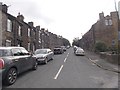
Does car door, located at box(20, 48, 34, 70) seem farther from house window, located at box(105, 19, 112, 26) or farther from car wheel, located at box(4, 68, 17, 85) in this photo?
house window, located at box(105, 19, 112, 26)

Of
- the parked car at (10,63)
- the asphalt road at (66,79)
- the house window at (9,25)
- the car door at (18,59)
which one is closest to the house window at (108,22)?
the house window at (9,25)

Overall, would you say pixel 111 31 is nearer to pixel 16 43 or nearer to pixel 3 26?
pixel 16 43

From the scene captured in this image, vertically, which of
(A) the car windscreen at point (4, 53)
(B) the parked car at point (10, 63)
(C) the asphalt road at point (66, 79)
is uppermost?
(A) the car windscreen at point (4, 53)

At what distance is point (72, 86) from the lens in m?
7.51

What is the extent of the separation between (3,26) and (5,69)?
13.7m

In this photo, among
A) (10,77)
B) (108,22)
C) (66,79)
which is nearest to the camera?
(10,77)

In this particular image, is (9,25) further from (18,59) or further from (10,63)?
(10,63)

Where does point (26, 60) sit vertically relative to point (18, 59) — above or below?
below

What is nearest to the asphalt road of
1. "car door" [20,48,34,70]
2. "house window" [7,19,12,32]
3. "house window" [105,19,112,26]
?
"car door" [20,48,34,70]

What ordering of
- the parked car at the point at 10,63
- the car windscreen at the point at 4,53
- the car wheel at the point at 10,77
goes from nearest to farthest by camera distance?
the parked car at the point at 10,63, the car wheel at the point at 10,77, the car windscreen at the point at 4,53

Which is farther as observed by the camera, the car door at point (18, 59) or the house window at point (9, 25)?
the house window at point (9, 25)

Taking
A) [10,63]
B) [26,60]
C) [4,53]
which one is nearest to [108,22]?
[26,60]

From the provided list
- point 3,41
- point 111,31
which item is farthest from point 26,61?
point 111,31

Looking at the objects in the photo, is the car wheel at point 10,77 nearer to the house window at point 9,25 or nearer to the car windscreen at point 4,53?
the car windscreen at point 4,53
